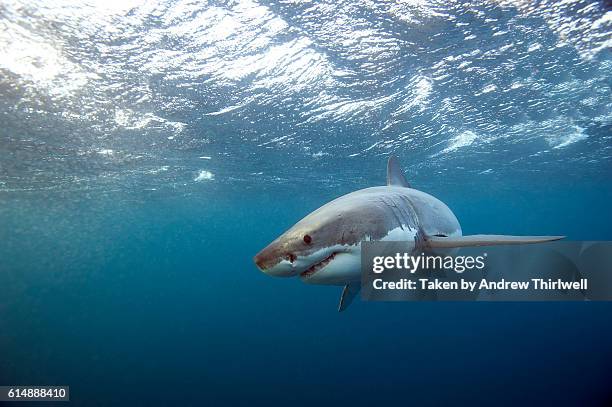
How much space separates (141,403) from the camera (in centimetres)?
1770

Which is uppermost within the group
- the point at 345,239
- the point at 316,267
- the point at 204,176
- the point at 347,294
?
the point at 204,176

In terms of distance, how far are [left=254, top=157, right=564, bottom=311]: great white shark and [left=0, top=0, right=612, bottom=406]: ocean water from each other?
6004 millimetres

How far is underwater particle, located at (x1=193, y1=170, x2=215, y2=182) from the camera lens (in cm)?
2319

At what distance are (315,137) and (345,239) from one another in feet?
47.2

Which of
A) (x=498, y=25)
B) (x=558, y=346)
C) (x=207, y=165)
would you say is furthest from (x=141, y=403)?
(x=558, y=346)

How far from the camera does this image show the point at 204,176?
24328 millimetres

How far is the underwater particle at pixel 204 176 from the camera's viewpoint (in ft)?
76.1
